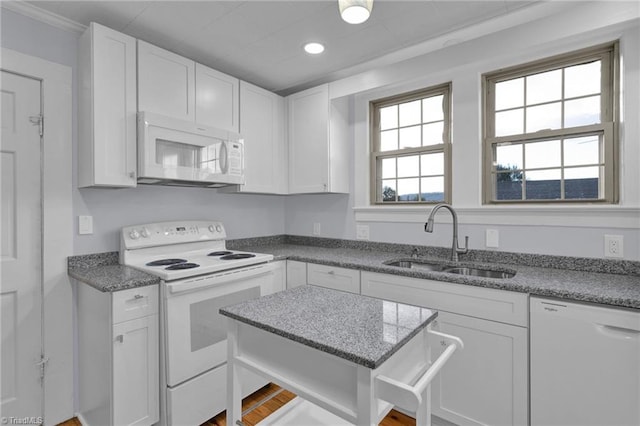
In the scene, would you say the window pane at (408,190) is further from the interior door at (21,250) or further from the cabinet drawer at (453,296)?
the interior door at (21,250)

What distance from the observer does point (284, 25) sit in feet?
6.72

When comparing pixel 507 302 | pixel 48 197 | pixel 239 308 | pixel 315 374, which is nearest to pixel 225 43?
pixel 48 197

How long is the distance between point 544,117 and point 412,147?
0.92 metres

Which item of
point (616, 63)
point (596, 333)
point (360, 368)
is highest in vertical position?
point (616, 63)

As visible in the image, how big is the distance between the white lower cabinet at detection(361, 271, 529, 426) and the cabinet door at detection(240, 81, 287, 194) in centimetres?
157

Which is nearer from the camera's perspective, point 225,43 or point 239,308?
point 239,308

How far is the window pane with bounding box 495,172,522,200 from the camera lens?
2.23m

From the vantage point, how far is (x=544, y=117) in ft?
7.01

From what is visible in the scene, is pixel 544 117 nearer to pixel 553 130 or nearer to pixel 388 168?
pixel 553 130

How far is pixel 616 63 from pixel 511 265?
52.3 inches

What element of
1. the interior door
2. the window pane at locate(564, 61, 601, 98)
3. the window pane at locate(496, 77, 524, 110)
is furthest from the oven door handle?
the window pane at locate(564, 61, 601, 98)

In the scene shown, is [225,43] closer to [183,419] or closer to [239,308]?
[239,308]

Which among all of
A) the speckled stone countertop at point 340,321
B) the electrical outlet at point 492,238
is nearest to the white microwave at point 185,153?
the speckled stone countertop at point 340,321

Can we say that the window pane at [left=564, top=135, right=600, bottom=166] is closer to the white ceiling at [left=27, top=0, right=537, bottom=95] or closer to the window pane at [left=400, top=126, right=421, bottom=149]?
the white ceiling at [left=27, top=0, right=537, bottom=95]
